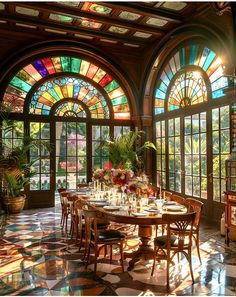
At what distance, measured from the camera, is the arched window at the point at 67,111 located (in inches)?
300

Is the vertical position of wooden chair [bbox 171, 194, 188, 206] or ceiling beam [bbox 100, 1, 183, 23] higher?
ceiling beam [bbox 100, 1, 183, 23]

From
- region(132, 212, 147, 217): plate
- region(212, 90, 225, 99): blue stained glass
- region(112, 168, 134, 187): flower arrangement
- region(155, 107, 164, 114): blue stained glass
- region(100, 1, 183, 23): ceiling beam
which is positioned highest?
region(100, 1, 183, 23): ceiling beam

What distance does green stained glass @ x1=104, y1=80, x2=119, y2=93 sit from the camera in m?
8.37

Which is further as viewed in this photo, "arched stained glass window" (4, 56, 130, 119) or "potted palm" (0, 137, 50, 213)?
"arched stained glass window" (4, 56, 130, 119)

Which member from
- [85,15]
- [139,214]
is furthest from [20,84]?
[139,214]

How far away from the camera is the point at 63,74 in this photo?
25.9 feet

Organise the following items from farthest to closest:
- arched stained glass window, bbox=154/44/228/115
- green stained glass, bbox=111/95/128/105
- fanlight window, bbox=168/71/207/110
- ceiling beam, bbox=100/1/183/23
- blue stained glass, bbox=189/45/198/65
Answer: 1. green stained glass, bbox=111/95/128/105
2. blue stained glass, bbox=189/45/198/65
3. fanlight window, bbox=168/71/207/110
4. arched stained glass window, bbox=154/44/228/115
5. ceiling beam, bbox=100/1/183/23

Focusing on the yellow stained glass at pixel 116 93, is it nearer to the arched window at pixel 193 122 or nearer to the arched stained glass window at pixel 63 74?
the arched stained glass window at pixel 63 74

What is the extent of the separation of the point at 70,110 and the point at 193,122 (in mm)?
3476

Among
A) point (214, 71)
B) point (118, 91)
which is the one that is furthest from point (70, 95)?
point (214, 71)

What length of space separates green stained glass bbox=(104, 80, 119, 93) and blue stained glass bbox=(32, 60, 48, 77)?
68.8 inches

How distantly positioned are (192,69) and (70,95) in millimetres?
3394

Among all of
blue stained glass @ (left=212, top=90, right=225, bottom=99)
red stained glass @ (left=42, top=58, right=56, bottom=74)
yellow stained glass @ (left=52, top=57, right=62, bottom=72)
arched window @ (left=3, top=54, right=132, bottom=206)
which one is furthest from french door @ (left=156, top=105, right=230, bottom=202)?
red stained glass @ (left=42, top=58, right=56, bottom=74)

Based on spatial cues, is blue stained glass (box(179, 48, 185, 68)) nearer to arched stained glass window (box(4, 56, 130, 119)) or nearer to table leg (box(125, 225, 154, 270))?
arched stained glass window (box(4, 56, 130, 119))
